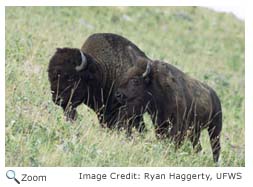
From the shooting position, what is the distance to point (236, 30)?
35094 mm

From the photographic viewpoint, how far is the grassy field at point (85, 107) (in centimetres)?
1022

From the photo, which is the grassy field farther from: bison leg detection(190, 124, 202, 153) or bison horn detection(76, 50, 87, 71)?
bison horn detection(76, 50, 87, 71)

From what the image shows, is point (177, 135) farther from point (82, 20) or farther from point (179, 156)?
point (82, 20)

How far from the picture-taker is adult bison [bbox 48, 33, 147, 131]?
12141mm

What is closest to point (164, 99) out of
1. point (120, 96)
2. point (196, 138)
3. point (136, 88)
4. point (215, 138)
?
point (136, 88)

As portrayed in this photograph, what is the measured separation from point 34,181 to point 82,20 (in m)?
17.1

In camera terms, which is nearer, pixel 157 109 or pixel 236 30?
pixel 157 109

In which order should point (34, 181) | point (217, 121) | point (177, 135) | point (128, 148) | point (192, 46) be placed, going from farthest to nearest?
point (192, 46)
point (217, 121)
point (177, 135)
point (128, 148)
point (34, 181)

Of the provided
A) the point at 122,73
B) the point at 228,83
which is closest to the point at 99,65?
the point at 122,73

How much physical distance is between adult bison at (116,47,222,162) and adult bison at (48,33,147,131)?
0.61 meters

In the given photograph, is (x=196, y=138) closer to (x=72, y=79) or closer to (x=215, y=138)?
(x=215, y=138)

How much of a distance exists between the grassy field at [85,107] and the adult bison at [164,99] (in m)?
0.27

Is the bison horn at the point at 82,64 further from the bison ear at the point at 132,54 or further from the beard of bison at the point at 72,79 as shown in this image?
the bison ear at the point at 132,54

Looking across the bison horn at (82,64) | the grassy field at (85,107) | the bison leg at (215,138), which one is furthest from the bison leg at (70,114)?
the bison leg at (215,138)
